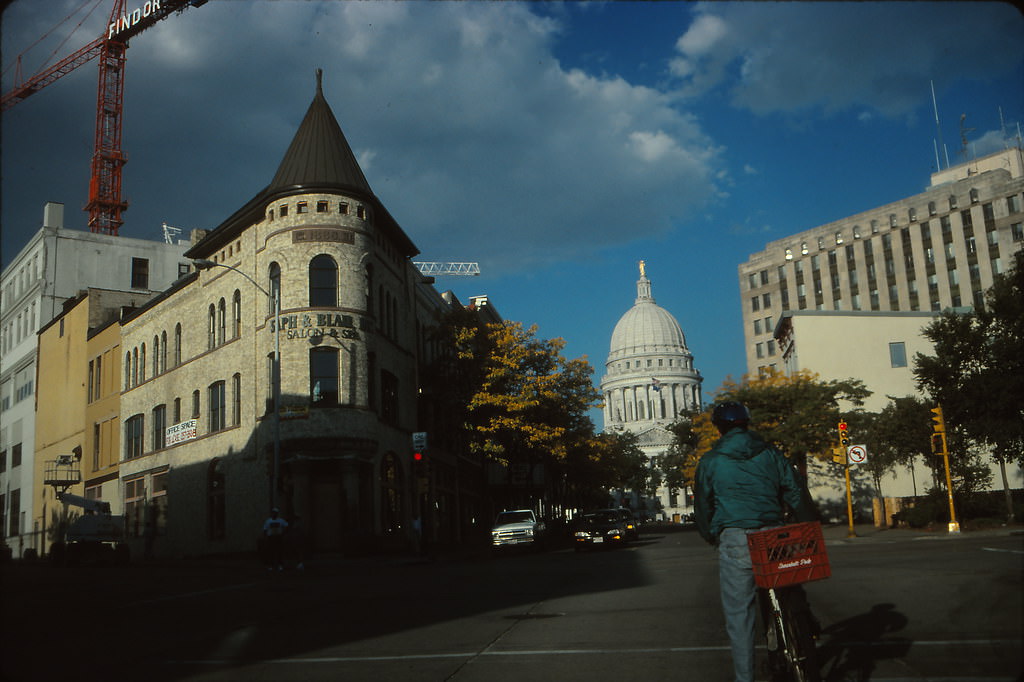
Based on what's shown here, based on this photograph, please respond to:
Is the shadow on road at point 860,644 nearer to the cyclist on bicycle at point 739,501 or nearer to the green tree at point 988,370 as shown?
the cyclist on bicycle at point 739,501

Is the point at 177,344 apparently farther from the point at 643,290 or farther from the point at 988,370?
the point at 643,290

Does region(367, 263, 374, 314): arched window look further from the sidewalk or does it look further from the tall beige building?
the tall beige building

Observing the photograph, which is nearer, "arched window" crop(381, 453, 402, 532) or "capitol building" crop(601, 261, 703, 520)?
"arched window" crop(381, 453, 402, 532)

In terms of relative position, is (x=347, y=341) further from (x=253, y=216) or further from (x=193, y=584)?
(x=193, y=584)

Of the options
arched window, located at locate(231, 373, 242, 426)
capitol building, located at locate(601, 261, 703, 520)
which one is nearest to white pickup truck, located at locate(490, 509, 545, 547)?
arched window, located at locate(231, 373, 242, 426)

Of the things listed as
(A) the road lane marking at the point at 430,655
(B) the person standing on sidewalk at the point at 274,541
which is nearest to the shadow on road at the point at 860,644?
(A) the road lane marking at the point at 430,655

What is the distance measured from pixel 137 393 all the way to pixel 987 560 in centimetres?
4147

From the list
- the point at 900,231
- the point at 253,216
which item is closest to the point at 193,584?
the point at 253,216

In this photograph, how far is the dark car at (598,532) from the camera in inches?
1348

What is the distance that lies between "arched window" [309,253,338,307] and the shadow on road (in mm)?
28137

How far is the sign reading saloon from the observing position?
35000mm

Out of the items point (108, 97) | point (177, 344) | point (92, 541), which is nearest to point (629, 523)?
point (92, 541)

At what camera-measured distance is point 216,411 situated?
132ft

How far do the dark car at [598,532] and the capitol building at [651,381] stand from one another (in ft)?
406
